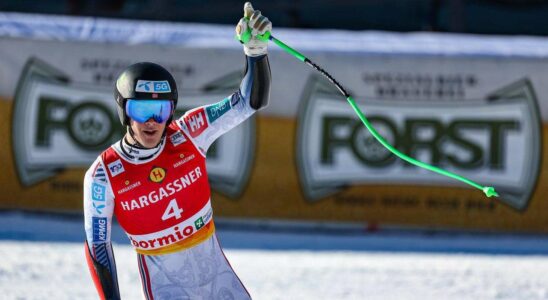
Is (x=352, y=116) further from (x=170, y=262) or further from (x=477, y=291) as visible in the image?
(x=170, y=262)

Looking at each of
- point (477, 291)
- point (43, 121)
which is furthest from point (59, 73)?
point (477, 291)

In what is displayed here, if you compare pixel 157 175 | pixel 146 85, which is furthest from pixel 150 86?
pixel 157 175

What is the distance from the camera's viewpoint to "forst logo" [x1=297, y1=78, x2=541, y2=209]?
9609 mm

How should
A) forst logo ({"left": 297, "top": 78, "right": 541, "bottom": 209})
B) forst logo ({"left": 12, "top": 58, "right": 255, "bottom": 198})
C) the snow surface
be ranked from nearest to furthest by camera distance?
the snow surface → forst logo ({"left": 297, "top": 78, "right": 541, "bottom": 209}) → forst logo ({"left": 12, "top": 58, "right": 255, "bottom": 198})

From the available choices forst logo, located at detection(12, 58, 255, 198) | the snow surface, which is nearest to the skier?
the snow surface

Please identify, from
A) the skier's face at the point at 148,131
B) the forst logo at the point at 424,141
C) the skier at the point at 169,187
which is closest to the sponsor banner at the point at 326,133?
the forst logo at the point at 424,141

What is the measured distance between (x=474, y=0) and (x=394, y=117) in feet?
14.1

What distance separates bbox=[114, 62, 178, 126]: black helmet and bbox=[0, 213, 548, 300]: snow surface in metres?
3.08

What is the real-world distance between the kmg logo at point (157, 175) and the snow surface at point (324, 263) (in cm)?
282

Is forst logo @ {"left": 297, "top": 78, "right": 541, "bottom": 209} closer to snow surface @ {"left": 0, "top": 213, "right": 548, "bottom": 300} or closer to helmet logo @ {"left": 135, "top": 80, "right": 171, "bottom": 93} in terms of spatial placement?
snow surface @ {"left": 0, "top": 213, "right": 548, "bottom": 300}

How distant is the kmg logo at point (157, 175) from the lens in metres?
4.51

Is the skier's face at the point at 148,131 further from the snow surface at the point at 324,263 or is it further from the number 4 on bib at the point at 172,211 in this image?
the snow surface at the point at 324,263

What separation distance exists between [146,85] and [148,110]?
102mm

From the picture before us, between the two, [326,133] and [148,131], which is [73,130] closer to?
[326,133]
